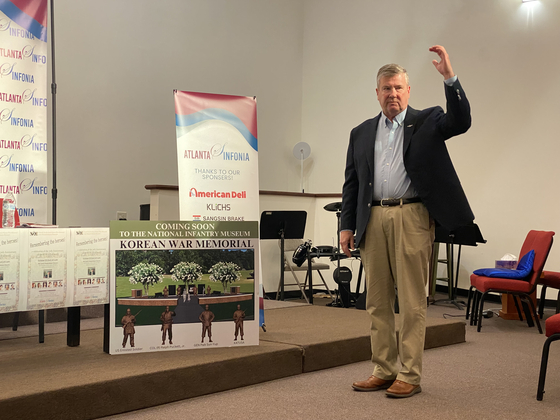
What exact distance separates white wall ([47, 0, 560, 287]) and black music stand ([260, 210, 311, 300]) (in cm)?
189

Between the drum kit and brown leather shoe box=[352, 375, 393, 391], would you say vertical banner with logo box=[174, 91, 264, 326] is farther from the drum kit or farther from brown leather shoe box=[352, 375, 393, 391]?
the drum kit

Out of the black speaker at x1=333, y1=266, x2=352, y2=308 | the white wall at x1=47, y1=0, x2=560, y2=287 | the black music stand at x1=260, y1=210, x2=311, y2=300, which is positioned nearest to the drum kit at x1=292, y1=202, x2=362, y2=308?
the black speaker at x1=333, y1=266, x2=352, y2=308

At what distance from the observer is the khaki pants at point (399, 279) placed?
2592 millimetres

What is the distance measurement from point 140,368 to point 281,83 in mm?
6678

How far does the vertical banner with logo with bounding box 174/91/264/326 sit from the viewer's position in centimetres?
370

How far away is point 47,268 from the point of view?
290cm

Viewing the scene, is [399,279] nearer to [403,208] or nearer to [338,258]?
[403,208]

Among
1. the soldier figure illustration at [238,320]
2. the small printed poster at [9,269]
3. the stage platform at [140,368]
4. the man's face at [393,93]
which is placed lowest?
the stage platform at [140,368]

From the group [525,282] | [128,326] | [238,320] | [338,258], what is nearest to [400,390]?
[238,320]

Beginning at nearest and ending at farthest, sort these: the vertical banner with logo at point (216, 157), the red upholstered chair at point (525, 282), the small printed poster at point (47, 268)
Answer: the small printed poster at point (47, 268) → the vertical banner with logo at point (216, 157) → the red upholstered chair at point (525, 282)

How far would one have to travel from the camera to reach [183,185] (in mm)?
3678

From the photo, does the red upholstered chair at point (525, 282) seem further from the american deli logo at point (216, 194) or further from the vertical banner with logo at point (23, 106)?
the vertical banner with logo at point (23, 106)

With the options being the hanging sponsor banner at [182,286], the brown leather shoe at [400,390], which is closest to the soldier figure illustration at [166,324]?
the hanging sponsor banner at [182,286]

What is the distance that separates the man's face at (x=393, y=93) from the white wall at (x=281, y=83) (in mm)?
4228
